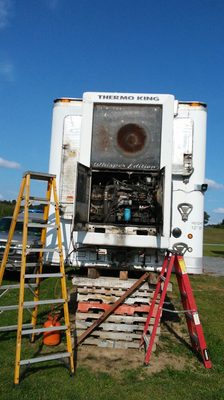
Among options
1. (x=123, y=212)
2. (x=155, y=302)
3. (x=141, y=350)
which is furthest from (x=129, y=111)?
(x=141, y=350)

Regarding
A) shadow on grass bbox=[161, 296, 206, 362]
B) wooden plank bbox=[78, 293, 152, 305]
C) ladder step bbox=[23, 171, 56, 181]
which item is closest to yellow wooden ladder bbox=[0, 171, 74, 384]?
ladder step bbox=[23, 171, 56, 181]

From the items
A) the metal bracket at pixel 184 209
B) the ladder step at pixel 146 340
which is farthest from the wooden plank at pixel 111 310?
the metal bracket at pixel 184 209

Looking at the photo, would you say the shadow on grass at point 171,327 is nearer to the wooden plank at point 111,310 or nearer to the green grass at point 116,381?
the green grass at point 116,381

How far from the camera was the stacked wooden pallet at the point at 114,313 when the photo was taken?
581 cm

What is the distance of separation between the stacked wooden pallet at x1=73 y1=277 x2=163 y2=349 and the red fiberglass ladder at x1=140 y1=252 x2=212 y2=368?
0.18 m

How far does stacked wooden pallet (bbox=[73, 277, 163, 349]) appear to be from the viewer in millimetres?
5809

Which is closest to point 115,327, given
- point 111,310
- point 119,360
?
point 111,310

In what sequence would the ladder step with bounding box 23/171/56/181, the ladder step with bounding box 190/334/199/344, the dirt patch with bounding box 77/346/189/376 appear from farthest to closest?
1. the ladder step with bounding box 190/334/199/344
2. the ladder step with bounding box 23/171/56/181
3. the dirt patch with bounding box 77/346/189/376

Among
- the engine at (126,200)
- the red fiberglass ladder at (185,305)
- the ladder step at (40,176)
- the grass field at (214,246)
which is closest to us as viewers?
the ladder step at (40,176)

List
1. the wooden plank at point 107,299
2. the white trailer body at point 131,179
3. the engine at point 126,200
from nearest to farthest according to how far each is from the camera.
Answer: the white trailer body at point 131,179 → the wooden plank at point 107,299 → the engine at point 126,200

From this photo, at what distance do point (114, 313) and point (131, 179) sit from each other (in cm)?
215

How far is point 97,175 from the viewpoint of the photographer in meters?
6.37

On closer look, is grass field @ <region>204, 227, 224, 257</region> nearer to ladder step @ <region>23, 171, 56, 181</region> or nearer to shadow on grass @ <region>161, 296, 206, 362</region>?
shadow on grass @ <region>161, 296, 206, 362</region>

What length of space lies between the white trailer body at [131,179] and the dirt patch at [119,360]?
1311mm
